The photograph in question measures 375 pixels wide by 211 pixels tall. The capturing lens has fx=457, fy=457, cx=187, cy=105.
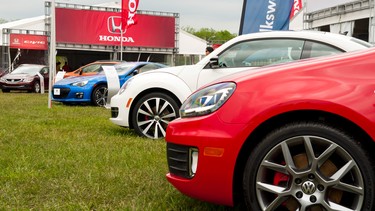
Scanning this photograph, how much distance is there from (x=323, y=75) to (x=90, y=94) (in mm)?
9482

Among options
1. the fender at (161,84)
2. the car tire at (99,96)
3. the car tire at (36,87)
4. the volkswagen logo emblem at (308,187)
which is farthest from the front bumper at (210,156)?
the car tire at (36,87)

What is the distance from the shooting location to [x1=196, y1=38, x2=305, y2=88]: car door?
17.1 feet

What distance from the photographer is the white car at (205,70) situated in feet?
16.8

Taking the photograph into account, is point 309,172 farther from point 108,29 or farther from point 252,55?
point 108,29

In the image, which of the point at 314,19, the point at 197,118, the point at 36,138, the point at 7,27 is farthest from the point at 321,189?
the point at 7,27

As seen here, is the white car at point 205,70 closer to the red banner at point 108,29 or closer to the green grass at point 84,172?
the green grass at point 84,172

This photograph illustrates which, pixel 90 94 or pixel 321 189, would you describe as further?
pixel 90 94

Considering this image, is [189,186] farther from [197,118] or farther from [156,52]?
[156,52]

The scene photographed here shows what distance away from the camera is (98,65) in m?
15.5

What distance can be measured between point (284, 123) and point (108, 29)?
1153 inches

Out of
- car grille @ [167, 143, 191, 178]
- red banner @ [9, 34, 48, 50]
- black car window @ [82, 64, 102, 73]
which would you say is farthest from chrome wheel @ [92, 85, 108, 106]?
red banner @ [9, 34, 48, 50]

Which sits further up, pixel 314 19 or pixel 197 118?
pixel 314 19

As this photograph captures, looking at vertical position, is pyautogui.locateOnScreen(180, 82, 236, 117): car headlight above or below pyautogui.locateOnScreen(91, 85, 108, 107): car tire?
above

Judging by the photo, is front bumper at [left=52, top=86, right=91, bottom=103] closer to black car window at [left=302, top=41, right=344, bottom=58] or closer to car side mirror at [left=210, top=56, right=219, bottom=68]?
car side mirror at [left=210, top=56, right=219, bottom=68]
